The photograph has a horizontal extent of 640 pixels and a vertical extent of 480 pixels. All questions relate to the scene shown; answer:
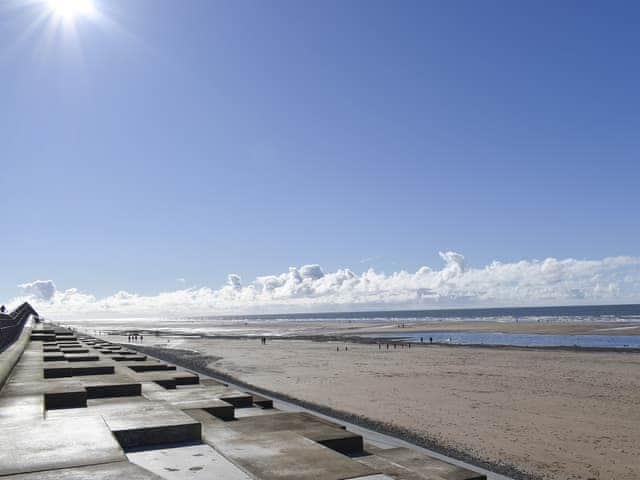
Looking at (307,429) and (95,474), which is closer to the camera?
(95,474)

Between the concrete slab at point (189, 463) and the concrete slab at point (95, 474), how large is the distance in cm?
32

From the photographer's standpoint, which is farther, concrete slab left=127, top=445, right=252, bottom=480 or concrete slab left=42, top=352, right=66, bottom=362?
concrete slab left=42, top=352, right=66, bottom=362

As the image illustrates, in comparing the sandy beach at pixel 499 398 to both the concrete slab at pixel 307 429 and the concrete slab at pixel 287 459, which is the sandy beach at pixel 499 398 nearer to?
the concrete slab at pixel 307 429

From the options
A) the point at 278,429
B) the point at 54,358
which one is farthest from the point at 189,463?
the point at 54,358

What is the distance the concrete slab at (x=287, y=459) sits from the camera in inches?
169

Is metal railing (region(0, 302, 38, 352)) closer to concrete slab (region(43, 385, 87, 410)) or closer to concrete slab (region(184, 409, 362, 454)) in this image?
concrete slab (region(43, 385, 87, 410))

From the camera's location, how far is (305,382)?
1033 inches

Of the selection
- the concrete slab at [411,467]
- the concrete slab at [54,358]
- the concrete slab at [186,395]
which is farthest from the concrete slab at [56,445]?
the concrete slab at [54,358]

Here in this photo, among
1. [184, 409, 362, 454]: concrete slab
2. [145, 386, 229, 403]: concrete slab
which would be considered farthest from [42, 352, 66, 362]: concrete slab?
[184, 409, 362, 454]: concrete slab

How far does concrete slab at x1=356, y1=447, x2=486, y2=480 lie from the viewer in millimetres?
5430

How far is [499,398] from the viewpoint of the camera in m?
21.3

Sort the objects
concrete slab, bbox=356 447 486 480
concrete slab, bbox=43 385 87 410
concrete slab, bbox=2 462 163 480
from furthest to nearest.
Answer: concrete slab, bbox=43 385 87 410 < concrete slab, bbox=356 447 486 480 < concrete slab, bbox=2 462 163 480

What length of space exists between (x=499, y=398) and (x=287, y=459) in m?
18.9

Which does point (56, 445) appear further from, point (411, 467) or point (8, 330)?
point (8, 330)
